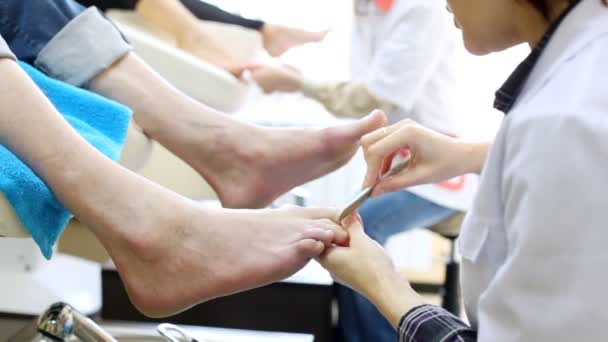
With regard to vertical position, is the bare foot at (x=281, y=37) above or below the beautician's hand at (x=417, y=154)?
below

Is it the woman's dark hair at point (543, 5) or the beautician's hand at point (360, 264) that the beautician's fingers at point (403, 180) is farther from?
the woman's dark hair at point (543, 5)

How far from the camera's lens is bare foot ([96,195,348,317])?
0.70 metres

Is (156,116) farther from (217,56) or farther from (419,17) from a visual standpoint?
(419,17)

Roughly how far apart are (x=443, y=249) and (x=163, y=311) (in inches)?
68.4

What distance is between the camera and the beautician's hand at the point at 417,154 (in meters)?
0.74

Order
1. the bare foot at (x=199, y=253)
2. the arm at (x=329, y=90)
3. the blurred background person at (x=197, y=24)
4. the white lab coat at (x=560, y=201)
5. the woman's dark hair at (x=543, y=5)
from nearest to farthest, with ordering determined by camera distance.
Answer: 1. the white lab coat at (x=560, y=201)
2. the woman's dark hair at (x=543, y=5)
3. the bare foot at (x=199, y=253)
4. the blurred background person at (x=197, y=24)
5. the arm at (x=329, y=90)

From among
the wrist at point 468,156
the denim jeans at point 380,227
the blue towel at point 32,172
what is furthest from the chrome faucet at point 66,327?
the denim jeans at point 380,227

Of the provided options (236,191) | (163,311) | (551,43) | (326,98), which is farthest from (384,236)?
(551,43)

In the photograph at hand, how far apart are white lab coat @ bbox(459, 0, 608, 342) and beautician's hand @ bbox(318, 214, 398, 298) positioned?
0.41ft

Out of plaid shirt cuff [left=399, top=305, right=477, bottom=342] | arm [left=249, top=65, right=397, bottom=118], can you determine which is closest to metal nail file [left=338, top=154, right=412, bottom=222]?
plaid shirt cuff [left=399, top=305, right=477, bottom=342]

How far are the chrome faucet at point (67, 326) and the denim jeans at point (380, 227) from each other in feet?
2.40

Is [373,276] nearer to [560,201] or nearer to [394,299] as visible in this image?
[394,299]

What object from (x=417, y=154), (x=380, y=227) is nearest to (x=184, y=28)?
(x=380, y=227)

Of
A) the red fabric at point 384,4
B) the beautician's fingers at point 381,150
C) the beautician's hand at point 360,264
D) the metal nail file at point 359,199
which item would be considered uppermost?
the beautician's fingers at point 381,150
